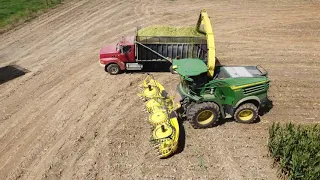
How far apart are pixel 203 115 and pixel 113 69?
6.57 m

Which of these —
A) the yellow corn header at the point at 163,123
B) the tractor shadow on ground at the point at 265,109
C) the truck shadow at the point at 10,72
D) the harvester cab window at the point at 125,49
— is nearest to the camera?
the yellow corn header at the point at 163,123

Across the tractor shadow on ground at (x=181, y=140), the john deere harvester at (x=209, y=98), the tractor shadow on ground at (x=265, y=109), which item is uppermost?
the john deere harvester at (x=209, y=98)

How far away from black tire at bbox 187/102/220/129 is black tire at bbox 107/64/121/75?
6175 mm

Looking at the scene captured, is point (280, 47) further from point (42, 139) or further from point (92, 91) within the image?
point (42, 139)

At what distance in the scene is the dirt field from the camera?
10.6m

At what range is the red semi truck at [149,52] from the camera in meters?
15.5

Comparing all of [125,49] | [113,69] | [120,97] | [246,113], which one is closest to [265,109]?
[246,113]

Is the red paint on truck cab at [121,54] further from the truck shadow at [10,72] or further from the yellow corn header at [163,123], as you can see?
the truck shadow at [10,72]

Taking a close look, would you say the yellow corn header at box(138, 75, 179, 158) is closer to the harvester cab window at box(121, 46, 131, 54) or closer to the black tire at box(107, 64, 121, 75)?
the harvester cab window at box(121, 46, 131, 54)

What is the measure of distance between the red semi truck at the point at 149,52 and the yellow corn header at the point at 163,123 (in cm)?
328

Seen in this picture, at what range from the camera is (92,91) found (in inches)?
590

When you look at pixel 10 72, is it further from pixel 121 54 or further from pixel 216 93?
pixel 216 93

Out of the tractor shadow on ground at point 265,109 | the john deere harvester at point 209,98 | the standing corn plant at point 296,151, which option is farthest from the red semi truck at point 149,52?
the standing corn plant at point 296,151

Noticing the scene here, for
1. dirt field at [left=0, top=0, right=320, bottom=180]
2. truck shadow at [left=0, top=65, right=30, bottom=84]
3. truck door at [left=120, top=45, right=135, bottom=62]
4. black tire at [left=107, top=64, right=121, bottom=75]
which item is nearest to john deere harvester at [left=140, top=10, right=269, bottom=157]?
dirt field at [left=0, top=0, right=320, bottom=180]
